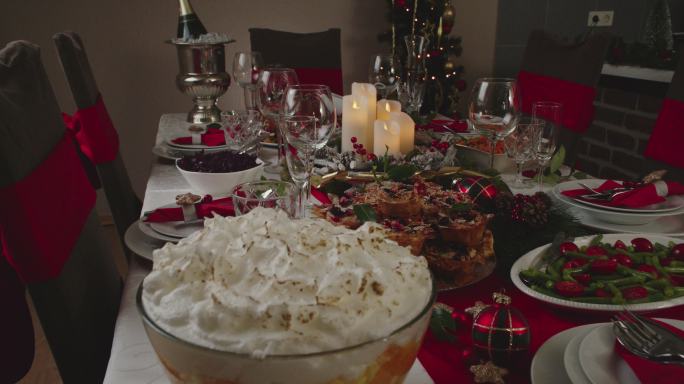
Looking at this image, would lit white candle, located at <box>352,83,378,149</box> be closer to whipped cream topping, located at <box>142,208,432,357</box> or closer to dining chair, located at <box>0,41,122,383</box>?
dining chair, located at <box>0,41,122,383</box>

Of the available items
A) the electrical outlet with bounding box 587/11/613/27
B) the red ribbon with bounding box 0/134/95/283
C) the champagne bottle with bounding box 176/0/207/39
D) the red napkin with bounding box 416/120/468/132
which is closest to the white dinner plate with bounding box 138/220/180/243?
the red ribbon with bounding box 0/134/95/283

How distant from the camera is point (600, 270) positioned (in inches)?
31.1

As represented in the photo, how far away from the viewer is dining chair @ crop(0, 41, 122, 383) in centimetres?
90

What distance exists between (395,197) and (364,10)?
119 inches

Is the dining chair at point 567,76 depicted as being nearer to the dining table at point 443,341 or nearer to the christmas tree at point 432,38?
the christmas tree at point 432,38

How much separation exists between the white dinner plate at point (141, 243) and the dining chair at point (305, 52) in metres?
1.82

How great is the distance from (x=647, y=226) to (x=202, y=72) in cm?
173

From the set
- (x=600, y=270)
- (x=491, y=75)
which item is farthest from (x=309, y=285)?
(x=491, y=75)

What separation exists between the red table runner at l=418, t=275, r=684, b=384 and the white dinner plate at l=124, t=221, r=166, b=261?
17.8 inches

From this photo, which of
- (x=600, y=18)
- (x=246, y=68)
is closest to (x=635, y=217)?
(x=246, y=68)

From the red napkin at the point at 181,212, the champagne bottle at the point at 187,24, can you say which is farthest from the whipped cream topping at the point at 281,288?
the champagne bottle at the point at 187,24

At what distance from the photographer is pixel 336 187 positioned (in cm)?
116

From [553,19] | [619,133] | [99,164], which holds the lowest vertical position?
[619,133]

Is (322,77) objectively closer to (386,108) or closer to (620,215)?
(386,108)
